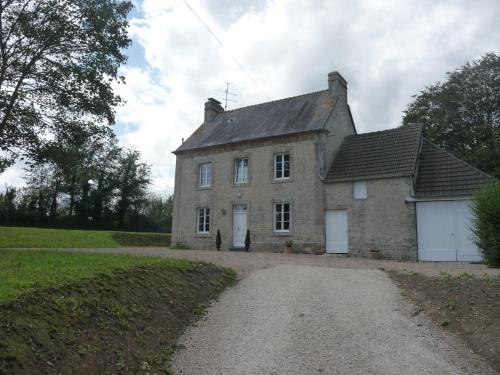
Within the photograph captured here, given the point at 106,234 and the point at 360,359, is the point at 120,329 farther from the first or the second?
the point at 106,234

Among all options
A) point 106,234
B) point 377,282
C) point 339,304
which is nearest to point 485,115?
point 377,282

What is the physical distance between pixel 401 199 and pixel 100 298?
48.5 feet

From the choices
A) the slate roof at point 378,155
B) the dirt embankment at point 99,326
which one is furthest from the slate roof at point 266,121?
the dirt embankment at point 99,326

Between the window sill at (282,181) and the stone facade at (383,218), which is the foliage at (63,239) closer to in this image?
the window sill at (282,181)

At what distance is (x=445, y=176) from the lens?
18.0 meters

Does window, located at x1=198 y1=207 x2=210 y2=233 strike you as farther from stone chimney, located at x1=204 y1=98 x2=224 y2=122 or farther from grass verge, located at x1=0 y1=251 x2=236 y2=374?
grass verge, located at x1=0 y1=251 x2=236 y2=374

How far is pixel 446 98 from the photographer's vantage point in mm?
29578

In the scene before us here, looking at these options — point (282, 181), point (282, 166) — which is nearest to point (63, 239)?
point (282, 181)

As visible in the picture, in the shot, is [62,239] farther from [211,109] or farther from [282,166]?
[282,166]

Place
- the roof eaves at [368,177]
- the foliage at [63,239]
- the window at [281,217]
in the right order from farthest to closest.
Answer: the foliage at [63,239] < the window at [281,217] < the roof eaves at [368,177]

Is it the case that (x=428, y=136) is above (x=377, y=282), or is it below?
above

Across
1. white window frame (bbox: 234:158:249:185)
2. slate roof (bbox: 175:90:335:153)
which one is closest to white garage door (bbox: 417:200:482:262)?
slate roof (bbox: 175:90:335:153)

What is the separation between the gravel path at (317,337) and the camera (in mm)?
5547

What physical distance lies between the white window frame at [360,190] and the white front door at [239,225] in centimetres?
621
